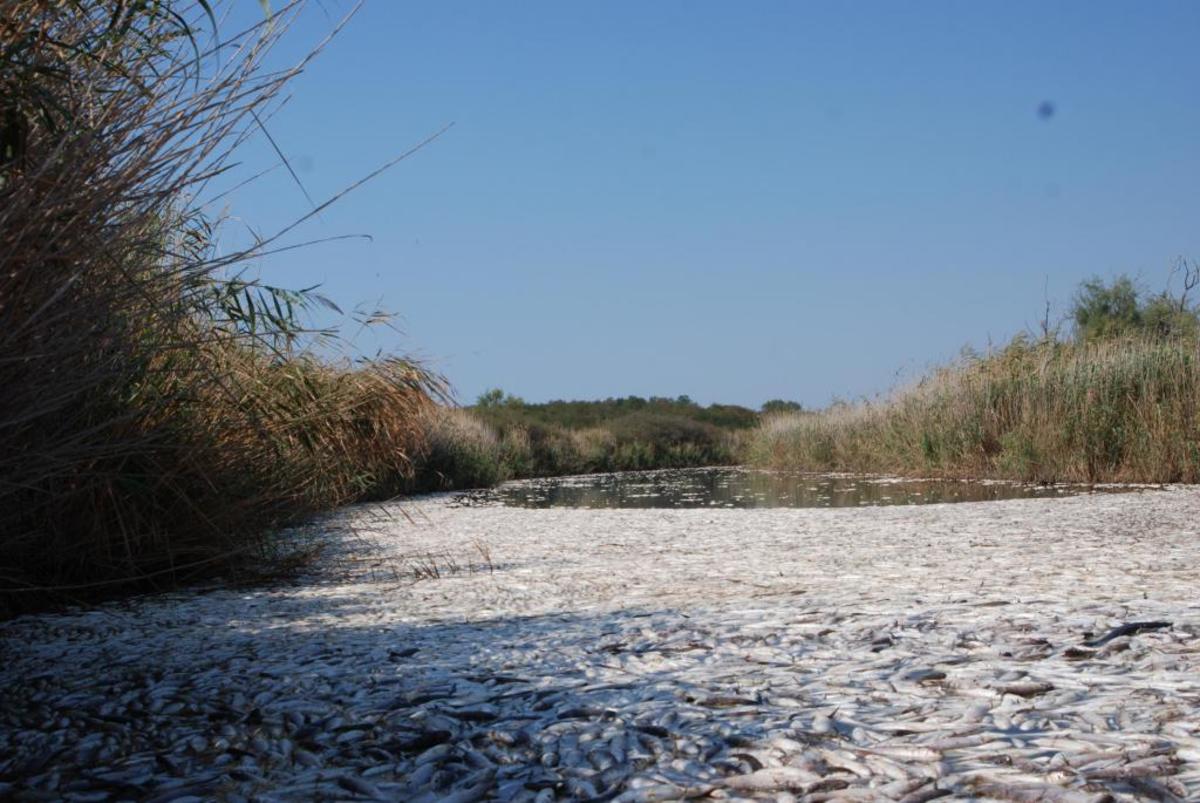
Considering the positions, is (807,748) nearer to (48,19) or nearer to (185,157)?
(185,157)

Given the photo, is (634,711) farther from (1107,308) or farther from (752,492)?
(1107,308)

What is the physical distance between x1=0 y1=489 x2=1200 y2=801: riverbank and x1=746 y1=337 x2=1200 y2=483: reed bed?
8791 mm

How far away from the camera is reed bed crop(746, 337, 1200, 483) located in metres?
12.8

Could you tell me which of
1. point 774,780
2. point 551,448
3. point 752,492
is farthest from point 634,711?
point 551,448

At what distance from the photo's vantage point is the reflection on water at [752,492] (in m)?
11.8

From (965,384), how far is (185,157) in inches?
597

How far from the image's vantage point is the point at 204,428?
5266 millimetres

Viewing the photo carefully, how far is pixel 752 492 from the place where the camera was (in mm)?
14508

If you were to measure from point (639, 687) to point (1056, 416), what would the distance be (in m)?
12.7

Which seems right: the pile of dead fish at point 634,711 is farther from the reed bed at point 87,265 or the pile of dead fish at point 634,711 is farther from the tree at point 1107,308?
the tree at point 1107,308

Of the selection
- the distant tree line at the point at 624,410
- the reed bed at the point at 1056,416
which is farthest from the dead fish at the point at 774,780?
the distant tree line at the point at 624,410

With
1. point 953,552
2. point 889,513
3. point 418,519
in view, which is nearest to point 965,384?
point 889,513

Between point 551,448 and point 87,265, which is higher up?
point 551,448

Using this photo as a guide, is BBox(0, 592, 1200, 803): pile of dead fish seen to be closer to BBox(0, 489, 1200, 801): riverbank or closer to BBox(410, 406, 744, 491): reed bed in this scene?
BBox(0, 489, 1200, 801): riverbank
